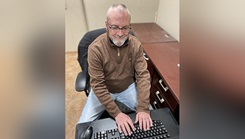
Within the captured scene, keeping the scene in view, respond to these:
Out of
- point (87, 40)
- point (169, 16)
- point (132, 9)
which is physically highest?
point (132, 9)

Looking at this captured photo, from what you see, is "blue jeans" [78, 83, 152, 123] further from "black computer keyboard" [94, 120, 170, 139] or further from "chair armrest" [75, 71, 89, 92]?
"black computer keyboard" [94, 120, 170, 139]

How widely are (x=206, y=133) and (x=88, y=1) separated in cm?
270

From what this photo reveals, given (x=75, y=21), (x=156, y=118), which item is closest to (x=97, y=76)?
(x=156, y=118)

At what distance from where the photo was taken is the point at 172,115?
1.18 meters

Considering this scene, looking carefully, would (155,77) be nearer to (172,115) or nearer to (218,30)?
(172,115)

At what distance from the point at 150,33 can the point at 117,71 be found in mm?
1067

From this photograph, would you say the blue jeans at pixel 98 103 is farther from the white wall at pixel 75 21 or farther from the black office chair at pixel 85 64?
the white wall at pixel 75 21

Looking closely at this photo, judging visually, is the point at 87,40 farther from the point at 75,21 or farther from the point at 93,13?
the point at 75,21

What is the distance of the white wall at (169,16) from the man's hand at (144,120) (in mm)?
1084

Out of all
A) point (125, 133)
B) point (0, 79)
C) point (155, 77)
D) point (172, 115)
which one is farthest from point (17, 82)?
point (155, 77)

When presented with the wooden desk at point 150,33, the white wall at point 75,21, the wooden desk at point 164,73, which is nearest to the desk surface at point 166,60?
the wooden desk at point 164,73

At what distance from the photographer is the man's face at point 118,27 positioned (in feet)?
4.10

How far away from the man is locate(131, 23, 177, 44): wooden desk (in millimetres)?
700

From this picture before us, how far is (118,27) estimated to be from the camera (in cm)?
127
